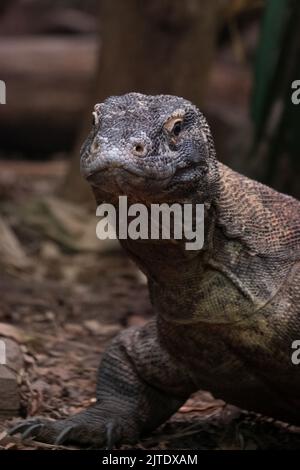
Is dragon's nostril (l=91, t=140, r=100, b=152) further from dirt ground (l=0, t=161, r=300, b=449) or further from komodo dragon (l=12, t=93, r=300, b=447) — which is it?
dirt ground (l=0, t=161, r=300, b=449)

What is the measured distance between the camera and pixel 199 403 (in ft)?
18.0

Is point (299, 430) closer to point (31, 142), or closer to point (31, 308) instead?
point (31, 308)

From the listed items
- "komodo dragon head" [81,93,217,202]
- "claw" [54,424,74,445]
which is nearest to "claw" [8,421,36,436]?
"claw" [54,424,74,445]

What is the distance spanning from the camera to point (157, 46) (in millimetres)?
9227

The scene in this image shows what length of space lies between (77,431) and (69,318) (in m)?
2.53

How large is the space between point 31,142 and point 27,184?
2368mm

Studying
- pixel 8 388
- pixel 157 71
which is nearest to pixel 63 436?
pixel 8 388

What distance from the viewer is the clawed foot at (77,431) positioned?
4469 millimetres

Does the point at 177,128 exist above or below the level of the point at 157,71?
below

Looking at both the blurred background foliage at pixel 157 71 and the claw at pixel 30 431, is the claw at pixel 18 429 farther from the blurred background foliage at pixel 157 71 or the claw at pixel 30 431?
the blurred background foliage at pixel 157 71


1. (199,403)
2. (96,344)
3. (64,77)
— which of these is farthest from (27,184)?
(199,403)

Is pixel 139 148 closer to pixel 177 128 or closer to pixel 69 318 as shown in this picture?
pixel 177 128

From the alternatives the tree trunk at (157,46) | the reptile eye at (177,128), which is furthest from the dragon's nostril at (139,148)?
the tree trunk at (157,46)
